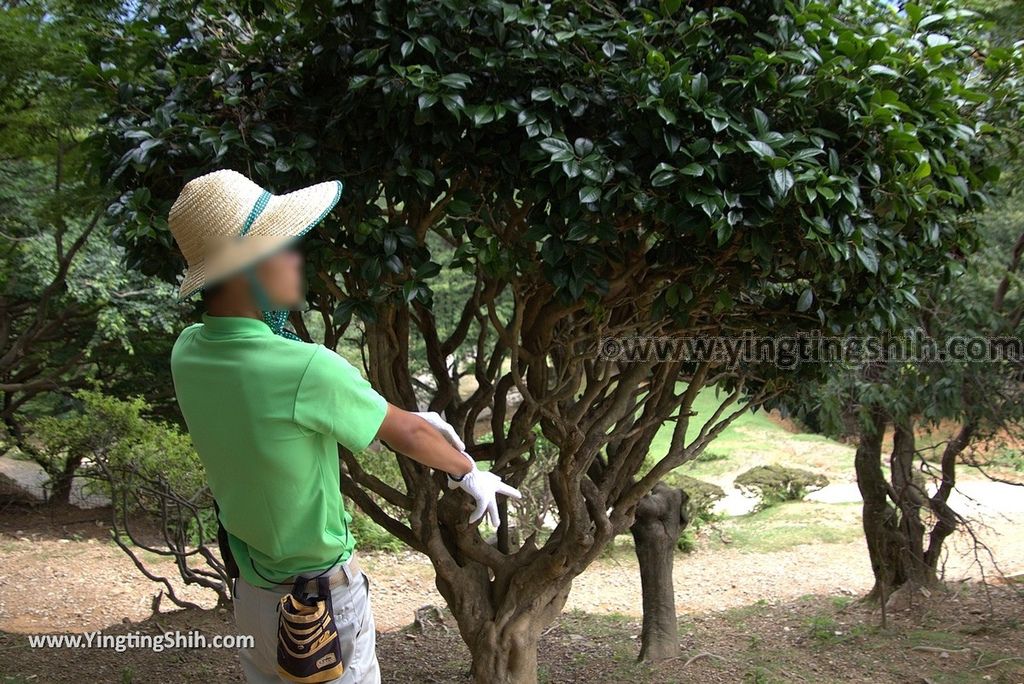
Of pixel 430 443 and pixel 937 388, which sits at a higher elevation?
pixel 937 388

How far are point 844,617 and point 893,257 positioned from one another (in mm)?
5255

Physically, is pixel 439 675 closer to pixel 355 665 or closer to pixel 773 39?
pixel 355 665

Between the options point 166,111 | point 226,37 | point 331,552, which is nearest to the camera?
point 331,552

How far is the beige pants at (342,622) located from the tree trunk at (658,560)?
147 inches

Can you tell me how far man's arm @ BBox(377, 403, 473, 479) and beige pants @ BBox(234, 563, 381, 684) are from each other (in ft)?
1.42

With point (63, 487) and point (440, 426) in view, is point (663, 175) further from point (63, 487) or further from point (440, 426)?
point (63, 487)

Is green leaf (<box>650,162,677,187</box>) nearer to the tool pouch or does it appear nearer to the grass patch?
the tool pouch

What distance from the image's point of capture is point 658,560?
622 cm

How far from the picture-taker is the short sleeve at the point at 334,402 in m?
2.23

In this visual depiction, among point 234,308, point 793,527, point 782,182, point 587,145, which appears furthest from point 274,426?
point 793,527

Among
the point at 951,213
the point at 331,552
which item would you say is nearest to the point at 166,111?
the point at 331,552

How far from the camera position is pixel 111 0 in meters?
4.68

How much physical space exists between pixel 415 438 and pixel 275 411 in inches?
14.7

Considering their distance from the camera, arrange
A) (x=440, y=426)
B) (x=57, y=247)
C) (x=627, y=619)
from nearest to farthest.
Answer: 1. (x=440, y=426)
2. (x=57, y=247)
3. (x=627, y=619)
